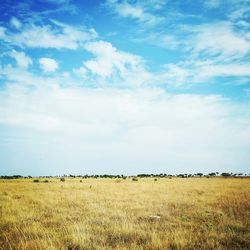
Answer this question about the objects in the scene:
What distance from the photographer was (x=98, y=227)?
980 centimetres

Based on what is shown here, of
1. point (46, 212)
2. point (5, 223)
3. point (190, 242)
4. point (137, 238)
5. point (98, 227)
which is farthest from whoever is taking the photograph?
point (46, 212)

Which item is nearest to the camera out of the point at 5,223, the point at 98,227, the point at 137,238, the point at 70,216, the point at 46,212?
the point at 137,238

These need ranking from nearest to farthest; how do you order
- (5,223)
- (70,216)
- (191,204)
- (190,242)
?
1. (190,242)
2. (5,223)
3. (70,216)
4. (191,204)

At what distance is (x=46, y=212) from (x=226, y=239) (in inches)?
320

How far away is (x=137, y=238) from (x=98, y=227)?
73.3 inches

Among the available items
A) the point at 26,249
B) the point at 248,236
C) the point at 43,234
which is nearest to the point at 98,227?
the point at 43,234

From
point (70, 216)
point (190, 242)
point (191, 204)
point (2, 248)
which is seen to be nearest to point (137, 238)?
point (190, 242)

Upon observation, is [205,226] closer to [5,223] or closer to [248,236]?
[248,236]

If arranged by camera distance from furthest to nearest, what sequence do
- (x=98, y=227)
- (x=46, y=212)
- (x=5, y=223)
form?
(x=46, y=212)
(x=5, y=223)
(x=98, y=227)

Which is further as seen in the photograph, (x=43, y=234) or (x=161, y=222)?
(x=161, y=222)

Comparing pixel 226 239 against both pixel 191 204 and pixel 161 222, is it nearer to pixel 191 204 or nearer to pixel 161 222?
pixel 161 222

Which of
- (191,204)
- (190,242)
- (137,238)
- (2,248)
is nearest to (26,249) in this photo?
(2,248)

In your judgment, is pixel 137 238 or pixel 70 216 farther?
pixel 70 216

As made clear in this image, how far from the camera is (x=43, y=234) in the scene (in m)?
8.75
